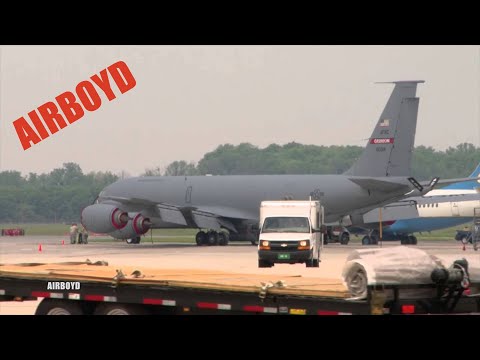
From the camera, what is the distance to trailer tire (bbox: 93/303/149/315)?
14.3 meters

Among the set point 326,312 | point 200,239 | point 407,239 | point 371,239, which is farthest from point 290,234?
point 407,239

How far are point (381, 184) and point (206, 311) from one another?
42267mm

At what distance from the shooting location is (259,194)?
196ft

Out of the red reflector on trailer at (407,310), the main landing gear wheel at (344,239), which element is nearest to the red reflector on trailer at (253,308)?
the red reflector on trailer at (407,310)

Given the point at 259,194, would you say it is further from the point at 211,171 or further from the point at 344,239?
the point at 211,171

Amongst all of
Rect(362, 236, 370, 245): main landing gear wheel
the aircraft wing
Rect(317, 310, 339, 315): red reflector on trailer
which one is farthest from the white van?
Rect(362, 236, 370, 245): main landing gear wheel

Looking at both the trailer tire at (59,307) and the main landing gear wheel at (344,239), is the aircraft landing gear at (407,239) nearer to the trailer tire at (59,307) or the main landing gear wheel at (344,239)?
the main landing gear wheel at (344,239)

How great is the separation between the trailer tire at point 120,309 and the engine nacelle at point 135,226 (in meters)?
44.9

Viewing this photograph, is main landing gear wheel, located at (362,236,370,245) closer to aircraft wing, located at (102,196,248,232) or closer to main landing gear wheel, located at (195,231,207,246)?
aircraft wing, located at (102,196,248,232)
